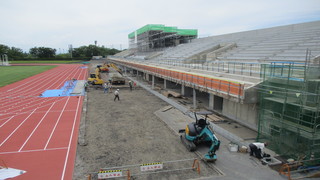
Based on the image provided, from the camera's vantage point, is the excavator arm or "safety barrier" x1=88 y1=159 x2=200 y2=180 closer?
"safety barrier" x1=88 y1=159 x2=200 y2=180

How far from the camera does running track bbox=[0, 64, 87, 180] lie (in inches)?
323

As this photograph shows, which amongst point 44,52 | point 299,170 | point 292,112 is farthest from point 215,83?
point 44,52

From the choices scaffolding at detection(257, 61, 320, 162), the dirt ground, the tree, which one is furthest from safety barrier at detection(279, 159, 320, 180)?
the tree

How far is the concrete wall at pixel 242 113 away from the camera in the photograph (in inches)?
459

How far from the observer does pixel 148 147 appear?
973 cm

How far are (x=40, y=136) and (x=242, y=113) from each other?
12.2m

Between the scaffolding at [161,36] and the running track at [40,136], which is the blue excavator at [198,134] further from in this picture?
the scaffolding at [161,36]

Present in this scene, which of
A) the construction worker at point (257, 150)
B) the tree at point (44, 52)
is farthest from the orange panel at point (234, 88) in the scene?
the tree at point (44, 52)

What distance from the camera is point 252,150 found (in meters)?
8.66

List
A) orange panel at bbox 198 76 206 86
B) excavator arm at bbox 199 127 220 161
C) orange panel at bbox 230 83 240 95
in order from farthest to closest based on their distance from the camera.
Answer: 1. orange panel at bbox 198 76 206 86
2. orange panel at bbox 230 83 240 95
3. excavator arm at bbox 199 127 220 161

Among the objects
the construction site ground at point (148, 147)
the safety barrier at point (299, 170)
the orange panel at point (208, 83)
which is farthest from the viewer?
the orange panel at point (208, 83)

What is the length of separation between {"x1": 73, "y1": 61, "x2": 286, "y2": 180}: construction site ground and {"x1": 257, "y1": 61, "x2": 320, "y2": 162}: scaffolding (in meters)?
1.42

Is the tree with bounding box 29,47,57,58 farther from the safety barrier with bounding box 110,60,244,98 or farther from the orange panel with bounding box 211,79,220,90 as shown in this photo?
the orange panel with bounding box 211,79,220,90

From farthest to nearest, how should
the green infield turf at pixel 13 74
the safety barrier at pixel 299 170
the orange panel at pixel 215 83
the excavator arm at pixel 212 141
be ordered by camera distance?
the green infield turf at pixel 13 74, the orange panel at pixel 215 83, the excavator arm at pixel 212 141, the safety barrier at pixel 299 170
